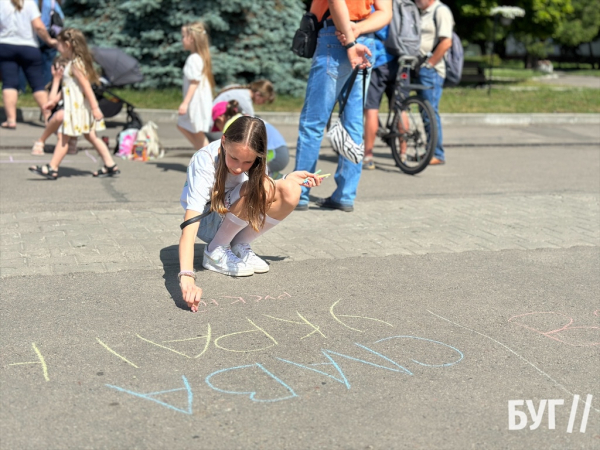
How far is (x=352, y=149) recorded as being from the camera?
6695 millimetres

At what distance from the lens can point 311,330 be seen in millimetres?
4094

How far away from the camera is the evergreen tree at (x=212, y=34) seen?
14556mm

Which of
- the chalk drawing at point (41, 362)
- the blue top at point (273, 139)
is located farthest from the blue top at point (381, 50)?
the chalk drawing at point (41, 362)

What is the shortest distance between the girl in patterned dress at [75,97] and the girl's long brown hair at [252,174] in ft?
12.2

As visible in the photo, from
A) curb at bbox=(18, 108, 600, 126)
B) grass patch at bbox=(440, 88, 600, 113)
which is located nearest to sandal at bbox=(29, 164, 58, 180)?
curb at bbox=(18, 108, 600, 126)

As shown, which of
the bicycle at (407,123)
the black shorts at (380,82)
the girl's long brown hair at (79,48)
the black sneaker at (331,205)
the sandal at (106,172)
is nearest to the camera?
the black sneaker at (331,205)

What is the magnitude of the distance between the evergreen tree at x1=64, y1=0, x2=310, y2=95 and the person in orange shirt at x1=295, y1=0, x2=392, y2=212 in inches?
316

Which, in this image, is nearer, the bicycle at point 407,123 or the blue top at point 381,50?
the blue top at point 381,50

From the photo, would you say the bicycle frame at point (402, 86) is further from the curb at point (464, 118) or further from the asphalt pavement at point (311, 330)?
the curb at point (464, 118)

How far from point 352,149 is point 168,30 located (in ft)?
29.4

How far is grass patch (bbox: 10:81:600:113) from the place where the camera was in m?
13.6

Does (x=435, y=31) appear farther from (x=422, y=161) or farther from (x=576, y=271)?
(x=576, y=271)

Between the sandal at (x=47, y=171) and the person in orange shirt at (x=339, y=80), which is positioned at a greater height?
the person in orange shirt at (x=339, y=80)

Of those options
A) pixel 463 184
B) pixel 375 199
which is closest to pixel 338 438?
pixel 375 199
